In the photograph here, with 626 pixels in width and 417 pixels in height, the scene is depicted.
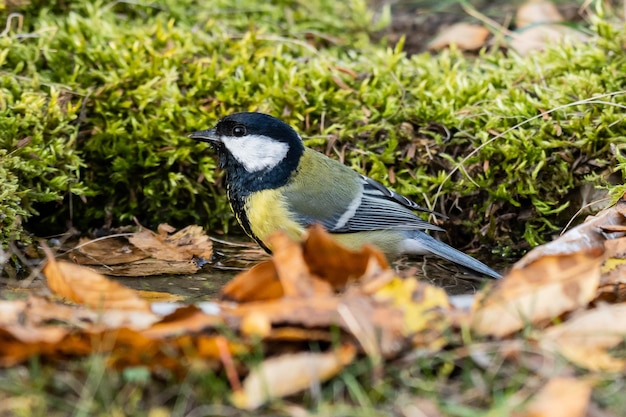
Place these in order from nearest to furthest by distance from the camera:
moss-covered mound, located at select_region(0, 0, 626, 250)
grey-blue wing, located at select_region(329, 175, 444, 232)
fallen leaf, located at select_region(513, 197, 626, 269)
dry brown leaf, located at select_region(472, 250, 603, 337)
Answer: dry brown leaf, located at select_region(472, 250, 603, 337)
fallen leaf, located at select_region(513, 197, 626, 269)
grey-blue wing, located at select_region(329, 175, 444, 232)
moss-covered mound, located at select_region(0, 0, 626, 250)

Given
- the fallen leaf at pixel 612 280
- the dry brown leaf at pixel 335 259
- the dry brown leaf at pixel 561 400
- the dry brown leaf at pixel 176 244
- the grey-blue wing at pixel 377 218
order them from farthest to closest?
the dry brown leaf at pixel 176 244, the grey-blue wing at pixel 377 218, the fallen leaf at pixel 612 280, the dry brown leaf at pixel 335 259, the dry brown leaf at pixel 561 400

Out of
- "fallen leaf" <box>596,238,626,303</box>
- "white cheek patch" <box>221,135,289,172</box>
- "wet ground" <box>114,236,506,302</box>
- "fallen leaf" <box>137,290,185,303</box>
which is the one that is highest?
"white cheek patch" <box>221,135,289,172</box>

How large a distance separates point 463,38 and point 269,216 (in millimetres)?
2545

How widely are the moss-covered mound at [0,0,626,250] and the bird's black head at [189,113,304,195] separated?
20.5 inches

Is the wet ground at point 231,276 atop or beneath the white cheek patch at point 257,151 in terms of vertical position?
beneath

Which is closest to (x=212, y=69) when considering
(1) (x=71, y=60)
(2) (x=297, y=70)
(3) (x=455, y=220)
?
(2) (x=297, y=70)

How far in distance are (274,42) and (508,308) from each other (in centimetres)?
295

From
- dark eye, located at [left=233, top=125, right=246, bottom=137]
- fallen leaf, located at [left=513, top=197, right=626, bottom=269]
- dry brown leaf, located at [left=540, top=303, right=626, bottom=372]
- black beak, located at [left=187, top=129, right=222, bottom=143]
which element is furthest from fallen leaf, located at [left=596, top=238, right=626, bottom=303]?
black beak, located at [left=187, top=129, right=222, bottom=143]

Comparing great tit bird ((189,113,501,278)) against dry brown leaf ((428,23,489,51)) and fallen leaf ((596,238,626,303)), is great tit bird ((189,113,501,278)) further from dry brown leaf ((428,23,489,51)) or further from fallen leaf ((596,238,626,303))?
dry brown leaf ((428,23,489,51))

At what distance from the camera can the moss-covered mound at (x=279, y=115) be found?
3568 millimetres

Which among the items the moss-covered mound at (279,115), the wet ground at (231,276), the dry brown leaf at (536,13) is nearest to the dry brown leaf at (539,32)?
the dry brown leaf at (536,13)

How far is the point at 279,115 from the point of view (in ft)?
12.8

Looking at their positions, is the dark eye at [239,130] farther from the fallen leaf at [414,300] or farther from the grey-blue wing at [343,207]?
the fallen leaf at [414,300]

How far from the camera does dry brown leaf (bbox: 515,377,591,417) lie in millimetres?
1572
